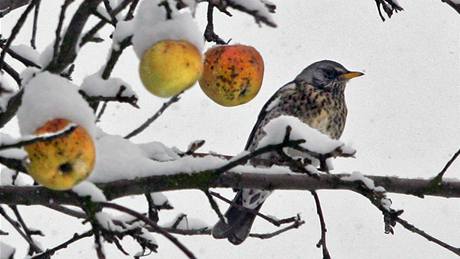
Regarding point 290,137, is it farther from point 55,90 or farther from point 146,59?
point 55,90

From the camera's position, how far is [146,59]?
63.4 inches

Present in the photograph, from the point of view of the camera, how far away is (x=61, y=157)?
1476 millimetres

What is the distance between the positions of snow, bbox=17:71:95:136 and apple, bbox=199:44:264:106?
1.82 ft

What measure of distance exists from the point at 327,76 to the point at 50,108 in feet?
10.9

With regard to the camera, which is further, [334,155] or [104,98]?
[334,155]

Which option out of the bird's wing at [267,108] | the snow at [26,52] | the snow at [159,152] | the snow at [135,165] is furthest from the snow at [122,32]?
the bird's wing at [267,108]

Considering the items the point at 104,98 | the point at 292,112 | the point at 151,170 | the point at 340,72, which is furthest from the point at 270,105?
the point at 104,98

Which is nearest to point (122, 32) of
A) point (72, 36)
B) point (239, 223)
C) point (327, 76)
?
point (72, 36)

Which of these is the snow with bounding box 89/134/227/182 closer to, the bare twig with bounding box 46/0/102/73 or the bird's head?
the bare twig with bounding box 46/0/102/73

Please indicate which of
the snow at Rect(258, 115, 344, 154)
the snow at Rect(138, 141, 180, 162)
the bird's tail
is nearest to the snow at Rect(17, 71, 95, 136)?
the snow at Rect(258, 115, 344, 154)

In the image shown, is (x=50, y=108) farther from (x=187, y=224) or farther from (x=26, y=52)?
(x=187, y=224)

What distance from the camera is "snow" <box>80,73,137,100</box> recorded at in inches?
69.0

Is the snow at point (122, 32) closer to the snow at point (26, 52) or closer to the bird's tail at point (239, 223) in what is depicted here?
the snow at point (26, 52)

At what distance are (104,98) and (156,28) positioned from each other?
0.67ft
